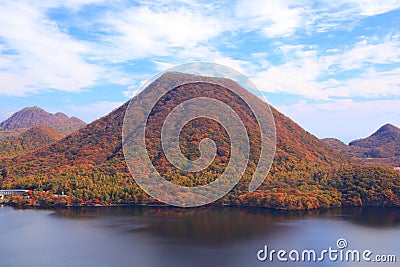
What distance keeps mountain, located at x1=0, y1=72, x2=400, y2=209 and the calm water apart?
1751 millimetres

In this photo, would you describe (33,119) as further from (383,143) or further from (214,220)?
(214,220)

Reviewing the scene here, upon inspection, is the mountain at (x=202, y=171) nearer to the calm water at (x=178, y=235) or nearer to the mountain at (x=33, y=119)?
the calm water at (x=178, y=235)

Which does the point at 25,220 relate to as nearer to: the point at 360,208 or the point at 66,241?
the point at 66,241

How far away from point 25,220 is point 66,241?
5.91 m

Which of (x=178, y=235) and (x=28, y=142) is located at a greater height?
(x=28, y=142)

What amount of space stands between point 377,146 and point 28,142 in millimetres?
51393

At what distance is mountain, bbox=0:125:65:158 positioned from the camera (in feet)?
159

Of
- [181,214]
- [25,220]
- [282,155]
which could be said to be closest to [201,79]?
[282,155]

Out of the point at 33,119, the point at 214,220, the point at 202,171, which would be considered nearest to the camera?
the point at 214,220

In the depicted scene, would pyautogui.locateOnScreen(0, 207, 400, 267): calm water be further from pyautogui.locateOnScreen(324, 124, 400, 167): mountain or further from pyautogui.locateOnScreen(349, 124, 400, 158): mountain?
pyautogui.locateOnScreen(349, 124, 400, 158): mountain

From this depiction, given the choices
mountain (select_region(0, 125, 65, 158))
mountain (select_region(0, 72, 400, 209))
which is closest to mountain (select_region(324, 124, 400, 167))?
mountain (select_region(0, 72, 400, 209))

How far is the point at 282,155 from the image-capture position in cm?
3469

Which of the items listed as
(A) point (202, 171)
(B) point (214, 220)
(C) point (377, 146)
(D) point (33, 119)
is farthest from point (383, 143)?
(D) point (33, 119)

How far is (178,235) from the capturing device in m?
19.5
